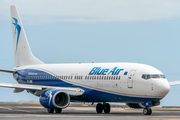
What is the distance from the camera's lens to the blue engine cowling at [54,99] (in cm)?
3519

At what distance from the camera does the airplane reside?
3244 cm

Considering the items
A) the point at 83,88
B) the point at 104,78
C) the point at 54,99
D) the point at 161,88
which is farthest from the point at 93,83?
the point at 161,88

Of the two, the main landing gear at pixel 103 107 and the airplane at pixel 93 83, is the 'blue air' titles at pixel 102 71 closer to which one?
the airplane at pixel 93 83

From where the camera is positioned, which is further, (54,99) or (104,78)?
(104,78)

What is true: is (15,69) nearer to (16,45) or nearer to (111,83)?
(16,45)

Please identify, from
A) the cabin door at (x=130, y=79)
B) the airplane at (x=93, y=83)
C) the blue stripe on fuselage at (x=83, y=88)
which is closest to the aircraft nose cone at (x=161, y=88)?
the airplane at (x=93, y=83)

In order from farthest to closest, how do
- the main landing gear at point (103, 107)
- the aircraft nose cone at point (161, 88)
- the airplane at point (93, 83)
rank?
1. the main landing gear at point (103, 107)
2. the airplane at point (93, 83)
3. the aircraft nose cone at point (161, 88)

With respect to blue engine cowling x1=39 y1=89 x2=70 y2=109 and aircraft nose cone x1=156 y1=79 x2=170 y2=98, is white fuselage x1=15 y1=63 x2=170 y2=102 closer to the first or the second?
aircraft nose cone x1=156 y1=79 x2=170 y2=98

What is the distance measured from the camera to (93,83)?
A: 1439 inches

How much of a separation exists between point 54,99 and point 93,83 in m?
4.10

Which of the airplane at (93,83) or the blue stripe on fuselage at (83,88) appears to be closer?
the airplane at (93,83)

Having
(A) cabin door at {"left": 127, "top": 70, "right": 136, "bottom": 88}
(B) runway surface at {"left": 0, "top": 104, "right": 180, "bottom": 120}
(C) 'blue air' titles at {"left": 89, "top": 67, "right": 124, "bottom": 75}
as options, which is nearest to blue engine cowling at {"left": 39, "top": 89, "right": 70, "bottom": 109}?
(B) runway surface at {"left": 0, "top": 104, "right": 180, "bottom": 120}

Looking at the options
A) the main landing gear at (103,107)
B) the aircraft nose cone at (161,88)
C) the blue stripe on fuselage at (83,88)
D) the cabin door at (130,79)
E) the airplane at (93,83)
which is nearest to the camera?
the aircraft nose cone at (161,88)

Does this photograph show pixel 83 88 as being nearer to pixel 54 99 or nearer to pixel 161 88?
pixel 54 99
